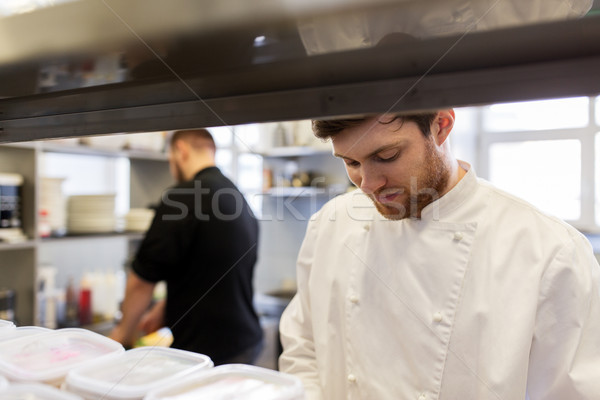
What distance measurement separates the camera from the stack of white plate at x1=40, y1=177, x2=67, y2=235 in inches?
100

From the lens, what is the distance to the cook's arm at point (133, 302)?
218 centimetres

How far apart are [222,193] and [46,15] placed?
1563 millimetres

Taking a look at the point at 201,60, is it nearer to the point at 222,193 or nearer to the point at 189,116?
the point at 189,116

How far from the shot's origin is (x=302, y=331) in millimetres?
1411

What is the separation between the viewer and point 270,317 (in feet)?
13.7

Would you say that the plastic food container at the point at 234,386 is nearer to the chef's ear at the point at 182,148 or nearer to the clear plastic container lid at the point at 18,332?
the clear plastic container lid at the point at 18,332

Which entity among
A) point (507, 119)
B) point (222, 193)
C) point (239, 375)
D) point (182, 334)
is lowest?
point (182, 334)

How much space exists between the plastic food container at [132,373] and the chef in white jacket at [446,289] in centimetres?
50

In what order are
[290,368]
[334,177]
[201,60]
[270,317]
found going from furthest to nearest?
1. [334,177]
2. [270,317]
3. [290,368]
4. [201,60]

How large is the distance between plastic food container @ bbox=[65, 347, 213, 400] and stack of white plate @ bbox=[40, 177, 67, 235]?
2191 mm

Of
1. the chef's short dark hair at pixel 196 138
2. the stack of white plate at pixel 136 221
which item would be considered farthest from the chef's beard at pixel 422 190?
the stack of white plate at pixel 136 221

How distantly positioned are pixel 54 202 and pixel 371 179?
2.22 meters

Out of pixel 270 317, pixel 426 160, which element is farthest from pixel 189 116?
pixel 270 317

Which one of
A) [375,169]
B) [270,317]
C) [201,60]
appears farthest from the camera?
[270,317]
